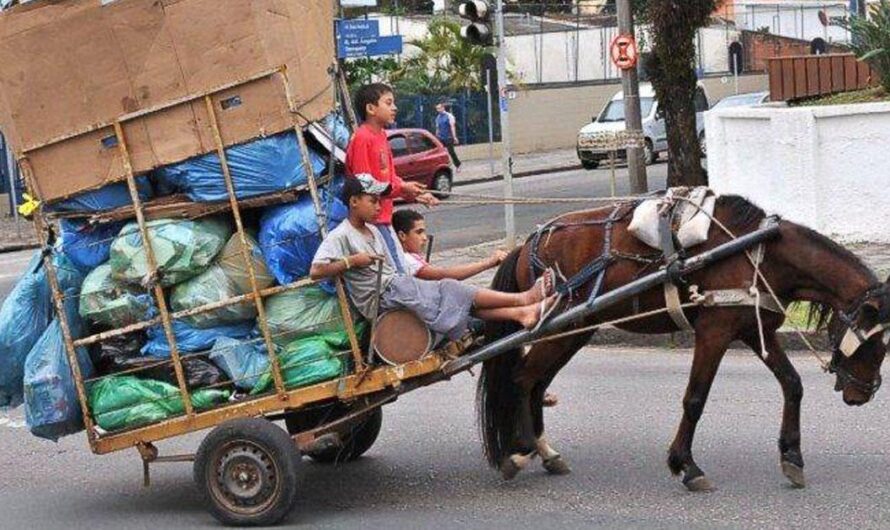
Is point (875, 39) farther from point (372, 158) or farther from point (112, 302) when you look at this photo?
point (112, 302)

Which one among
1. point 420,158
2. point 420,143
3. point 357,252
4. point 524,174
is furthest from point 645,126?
point 357,252

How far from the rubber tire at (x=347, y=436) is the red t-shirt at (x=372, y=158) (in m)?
1.22

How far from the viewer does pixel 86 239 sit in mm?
7578

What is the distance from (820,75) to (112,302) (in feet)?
44.7

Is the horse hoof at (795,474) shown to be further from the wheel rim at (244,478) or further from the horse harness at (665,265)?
the wheel rim at (244,478)

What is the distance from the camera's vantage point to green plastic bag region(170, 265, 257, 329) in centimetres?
742

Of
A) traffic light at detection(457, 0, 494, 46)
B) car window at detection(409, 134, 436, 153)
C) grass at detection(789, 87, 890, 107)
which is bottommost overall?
car window at detection(409, 134, 436, 153)

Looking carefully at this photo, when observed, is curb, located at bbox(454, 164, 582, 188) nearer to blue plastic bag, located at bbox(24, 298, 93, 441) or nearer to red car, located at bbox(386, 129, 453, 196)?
red car, located at bbox(386, 129, 453, 196)

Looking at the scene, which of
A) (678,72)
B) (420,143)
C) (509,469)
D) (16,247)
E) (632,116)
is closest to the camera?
(509,469)

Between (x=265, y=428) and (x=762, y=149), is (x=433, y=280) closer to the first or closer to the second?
(x=265, y=428)

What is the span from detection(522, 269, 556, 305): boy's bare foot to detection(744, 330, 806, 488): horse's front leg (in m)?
1.02

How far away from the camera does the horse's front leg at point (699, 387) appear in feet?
24.2

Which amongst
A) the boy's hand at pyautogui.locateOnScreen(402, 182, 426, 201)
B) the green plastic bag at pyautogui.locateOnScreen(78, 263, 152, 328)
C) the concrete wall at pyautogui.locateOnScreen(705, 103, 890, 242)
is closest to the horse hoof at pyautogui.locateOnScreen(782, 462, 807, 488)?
the boy's hand at pyautogui.locateOnScreen(402, 182, 426, 201)

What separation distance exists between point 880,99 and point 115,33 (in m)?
11.5
